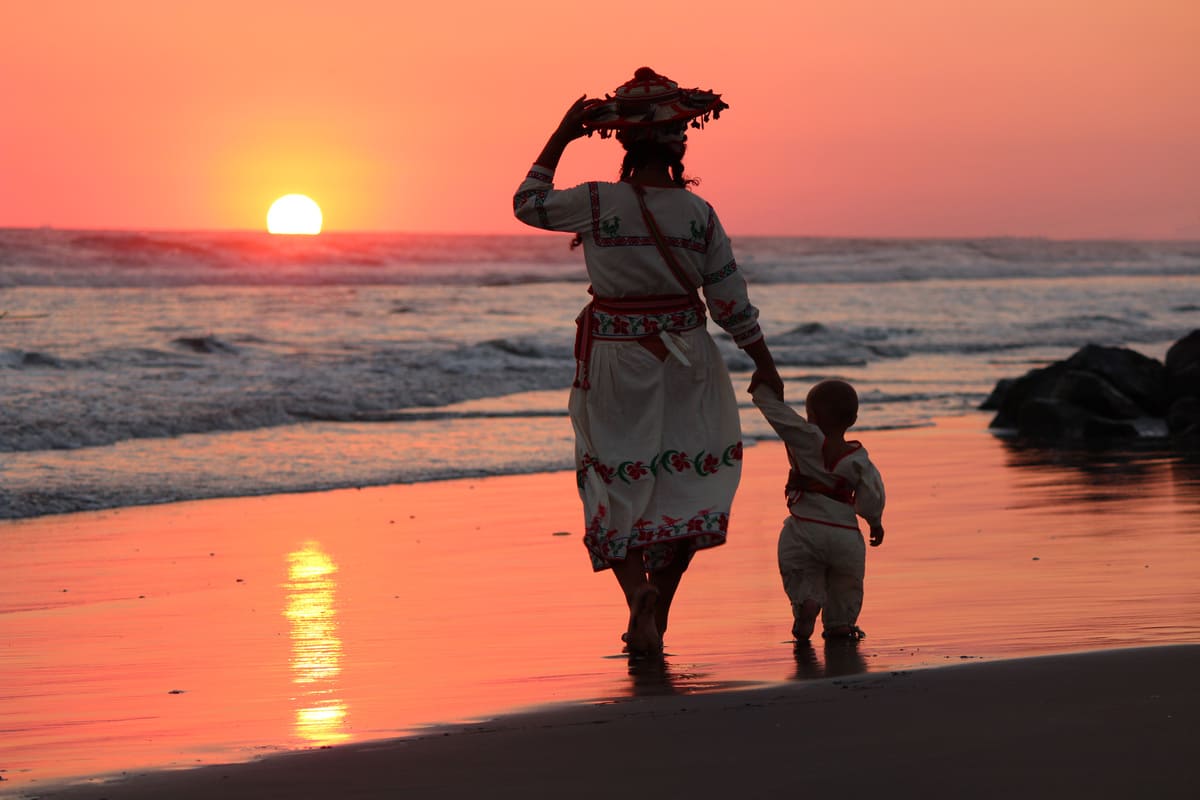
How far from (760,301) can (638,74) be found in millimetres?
38552

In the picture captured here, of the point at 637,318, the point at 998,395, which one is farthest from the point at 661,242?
the point at 998,395

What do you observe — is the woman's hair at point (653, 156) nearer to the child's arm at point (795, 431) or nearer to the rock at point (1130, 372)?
the child's arm at point (795, 431)

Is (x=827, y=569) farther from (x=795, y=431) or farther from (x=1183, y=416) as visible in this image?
(x=1183, y=416)

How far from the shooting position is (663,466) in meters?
5.02

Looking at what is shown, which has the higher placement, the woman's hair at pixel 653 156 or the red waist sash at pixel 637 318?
the woman's hair at pixel 653 156

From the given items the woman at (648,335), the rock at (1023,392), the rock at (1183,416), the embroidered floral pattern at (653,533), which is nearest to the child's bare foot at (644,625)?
the woman at (648,335)

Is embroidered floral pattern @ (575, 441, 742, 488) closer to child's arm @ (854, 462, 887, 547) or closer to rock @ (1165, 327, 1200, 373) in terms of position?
child's arm @ (854, 462, 887, 547)

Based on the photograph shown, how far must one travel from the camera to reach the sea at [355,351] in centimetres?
1140

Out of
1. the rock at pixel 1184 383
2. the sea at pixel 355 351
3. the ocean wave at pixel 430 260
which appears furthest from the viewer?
the ocean wave at pixel 430 260

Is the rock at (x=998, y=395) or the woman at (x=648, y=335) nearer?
the woman at (x=648, y=335)

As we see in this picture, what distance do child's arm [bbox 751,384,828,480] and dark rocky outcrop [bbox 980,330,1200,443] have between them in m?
7.80

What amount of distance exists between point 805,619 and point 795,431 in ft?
1.93

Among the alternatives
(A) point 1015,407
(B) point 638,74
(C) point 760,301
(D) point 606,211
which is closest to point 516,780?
(D) point 606,211

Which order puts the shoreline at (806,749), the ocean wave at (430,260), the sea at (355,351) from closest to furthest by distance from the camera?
the shoreline at (806,749) < the sea at (355,351) < the ocean wave at (430,260)
